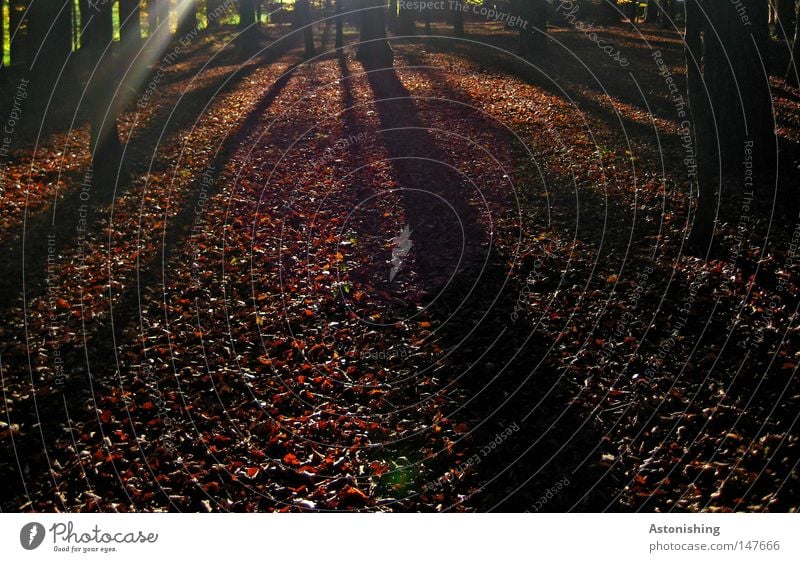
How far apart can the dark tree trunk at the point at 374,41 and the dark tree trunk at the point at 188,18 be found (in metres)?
28.1

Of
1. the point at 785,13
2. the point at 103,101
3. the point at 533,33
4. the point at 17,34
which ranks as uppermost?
the point at 17,34

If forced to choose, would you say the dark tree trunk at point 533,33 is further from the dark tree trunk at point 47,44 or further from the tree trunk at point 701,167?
the tree trunk at point 701,167

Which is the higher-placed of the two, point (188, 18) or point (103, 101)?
point (188, 18)

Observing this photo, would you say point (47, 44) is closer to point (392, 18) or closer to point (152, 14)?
point (392, 18)

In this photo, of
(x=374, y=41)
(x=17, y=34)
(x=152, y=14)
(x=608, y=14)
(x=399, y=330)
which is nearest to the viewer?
(x=399, y=330)

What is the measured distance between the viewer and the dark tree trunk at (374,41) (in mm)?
30034

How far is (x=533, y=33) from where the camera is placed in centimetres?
2945

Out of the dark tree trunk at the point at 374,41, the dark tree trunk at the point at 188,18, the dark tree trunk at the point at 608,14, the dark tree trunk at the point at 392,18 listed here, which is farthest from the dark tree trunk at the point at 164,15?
the dark tree trunk at the point at 608,14

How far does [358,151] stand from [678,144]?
7.58 metres

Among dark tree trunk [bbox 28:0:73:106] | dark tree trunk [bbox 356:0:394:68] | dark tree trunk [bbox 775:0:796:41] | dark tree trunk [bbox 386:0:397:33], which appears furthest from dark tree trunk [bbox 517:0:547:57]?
dark tree trunk [bbox 386:0:397:33]

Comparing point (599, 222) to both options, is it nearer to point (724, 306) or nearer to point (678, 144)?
point (724, 306)

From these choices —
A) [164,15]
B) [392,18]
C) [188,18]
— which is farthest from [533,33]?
[164,15]

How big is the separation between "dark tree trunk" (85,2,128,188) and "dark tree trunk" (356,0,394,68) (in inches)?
656

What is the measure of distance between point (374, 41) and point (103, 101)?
62.4 feet
